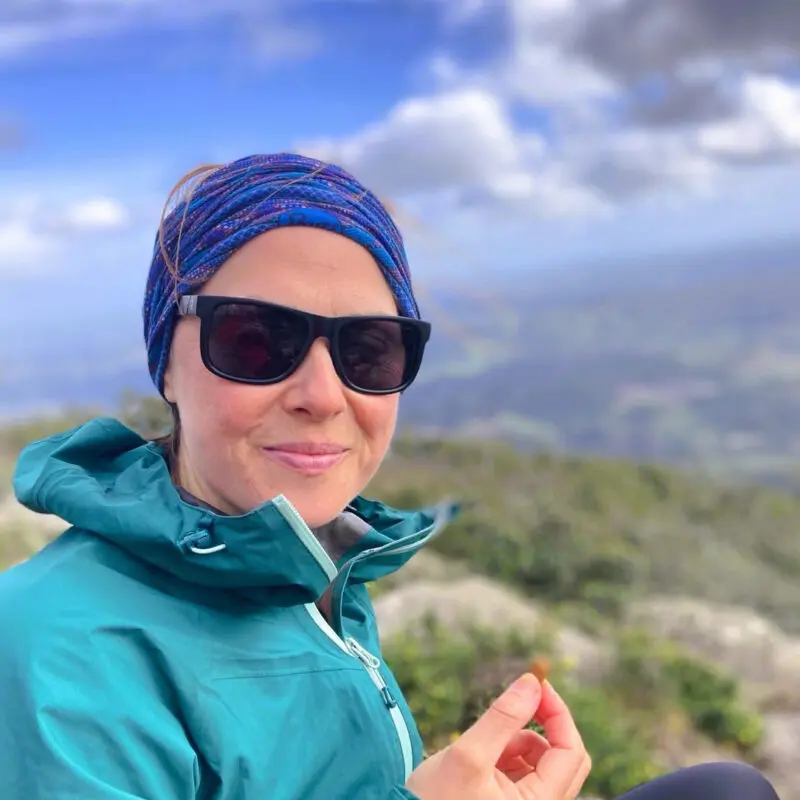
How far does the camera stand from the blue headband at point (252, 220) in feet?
3.94

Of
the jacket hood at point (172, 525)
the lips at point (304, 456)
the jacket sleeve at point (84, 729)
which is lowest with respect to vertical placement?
the jacket sleeve at point (84, 729)

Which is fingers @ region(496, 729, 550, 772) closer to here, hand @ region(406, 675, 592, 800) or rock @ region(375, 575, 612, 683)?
hand @ region(406, 675, 592, 800)

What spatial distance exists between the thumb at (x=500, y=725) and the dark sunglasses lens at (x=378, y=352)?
1.66ft

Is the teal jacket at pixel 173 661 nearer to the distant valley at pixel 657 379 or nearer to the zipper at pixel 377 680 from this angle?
the zipper at pixel 377 680

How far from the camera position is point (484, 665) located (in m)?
3.82

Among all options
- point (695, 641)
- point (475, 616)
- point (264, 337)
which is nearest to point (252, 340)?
point (264, 337)

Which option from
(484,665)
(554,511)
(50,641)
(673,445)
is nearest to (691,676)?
(484,665)

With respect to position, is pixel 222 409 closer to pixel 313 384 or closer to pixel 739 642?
pixel 313 384

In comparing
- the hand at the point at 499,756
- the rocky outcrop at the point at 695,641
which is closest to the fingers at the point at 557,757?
the hand at the point at 499,756

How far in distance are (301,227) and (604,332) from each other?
132 feet

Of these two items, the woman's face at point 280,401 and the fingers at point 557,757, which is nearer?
the fingers at point 557,757

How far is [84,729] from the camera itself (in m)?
0.86

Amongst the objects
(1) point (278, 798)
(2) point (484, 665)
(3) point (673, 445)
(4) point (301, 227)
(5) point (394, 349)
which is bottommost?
(3) point (673, 445)

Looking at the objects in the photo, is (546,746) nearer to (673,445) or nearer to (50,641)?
(50,641)
